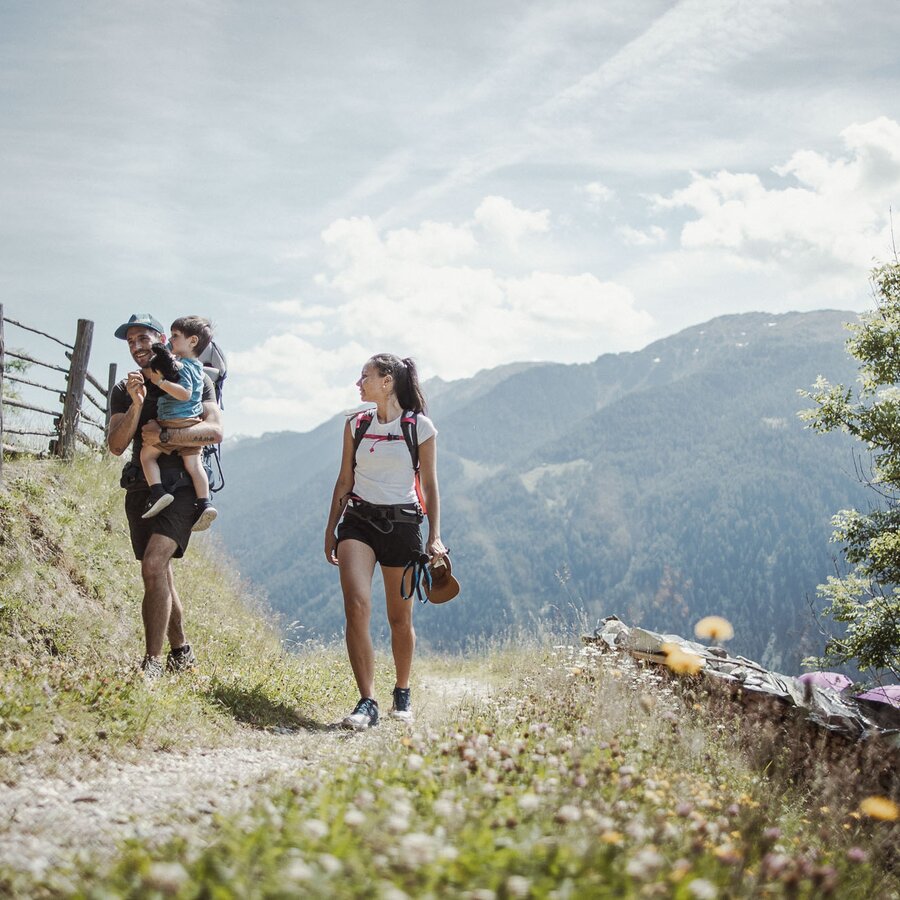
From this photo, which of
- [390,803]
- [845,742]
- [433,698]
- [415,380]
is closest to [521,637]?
[433,698]

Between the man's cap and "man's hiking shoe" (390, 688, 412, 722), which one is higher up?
the man's cap

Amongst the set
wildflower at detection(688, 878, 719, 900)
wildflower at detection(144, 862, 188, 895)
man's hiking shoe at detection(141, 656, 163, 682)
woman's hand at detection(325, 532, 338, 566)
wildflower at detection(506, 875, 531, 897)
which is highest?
woman's hand at detection(325, 532, 338, 566)

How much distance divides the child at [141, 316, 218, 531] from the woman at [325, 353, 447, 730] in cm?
92

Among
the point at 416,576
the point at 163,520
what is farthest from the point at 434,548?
the point at 163,520

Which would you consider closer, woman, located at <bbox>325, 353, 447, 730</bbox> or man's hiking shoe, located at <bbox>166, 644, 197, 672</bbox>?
woman, located at <bbox>325, 353, 447, 730</bbox>

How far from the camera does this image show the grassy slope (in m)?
1.97

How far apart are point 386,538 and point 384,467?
1.53 ft

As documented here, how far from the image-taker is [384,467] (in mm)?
5363

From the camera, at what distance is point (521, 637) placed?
11.7 metres

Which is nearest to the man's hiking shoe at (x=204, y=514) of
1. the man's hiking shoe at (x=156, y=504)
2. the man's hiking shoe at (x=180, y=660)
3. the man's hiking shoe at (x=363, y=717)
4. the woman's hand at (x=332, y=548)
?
the man's hiking shoe at (x=156, y=504)

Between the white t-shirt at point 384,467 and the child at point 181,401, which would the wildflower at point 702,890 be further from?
the child at point 181,401

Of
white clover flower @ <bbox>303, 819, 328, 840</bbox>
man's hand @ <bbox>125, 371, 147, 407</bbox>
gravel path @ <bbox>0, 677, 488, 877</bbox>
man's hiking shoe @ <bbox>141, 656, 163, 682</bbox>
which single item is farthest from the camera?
man's hand @ <bbox>125, 371, 147, 407</bbox>

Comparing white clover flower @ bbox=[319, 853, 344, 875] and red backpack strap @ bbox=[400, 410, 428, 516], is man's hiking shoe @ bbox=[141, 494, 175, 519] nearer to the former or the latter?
red backpack strap @ bbox=[400, 410, 428, 516]

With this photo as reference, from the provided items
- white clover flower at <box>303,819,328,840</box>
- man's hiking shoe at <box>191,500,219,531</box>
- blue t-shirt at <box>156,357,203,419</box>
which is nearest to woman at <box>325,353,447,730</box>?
man's hiking shoe at <box>191,500,219,531</box>
